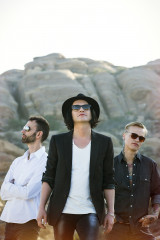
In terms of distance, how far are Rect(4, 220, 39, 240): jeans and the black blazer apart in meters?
0.67

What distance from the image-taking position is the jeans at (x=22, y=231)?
4422 mm

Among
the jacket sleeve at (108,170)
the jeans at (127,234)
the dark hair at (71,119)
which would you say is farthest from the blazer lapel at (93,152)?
the jeans at (127,234)

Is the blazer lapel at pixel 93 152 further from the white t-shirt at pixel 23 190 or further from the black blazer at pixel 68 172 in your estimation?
the white t-shirt at pixel 23 190

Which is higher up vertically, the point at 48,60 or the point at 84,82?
the point at 48,60

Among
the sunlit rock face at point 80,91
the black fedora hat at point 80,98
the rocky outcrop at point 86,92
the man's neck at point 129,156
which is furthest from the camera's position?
the rocky outcrop at point 86,92

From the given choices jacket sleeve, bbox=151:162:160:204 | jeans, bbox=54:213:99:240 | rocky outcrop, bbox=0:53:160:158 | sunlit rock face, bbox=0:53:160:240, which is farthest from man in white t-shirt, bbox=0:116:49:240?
rocky outcrop, bbox=0:53:160:158

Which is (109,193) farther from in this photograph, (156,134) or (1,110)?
(1,110)

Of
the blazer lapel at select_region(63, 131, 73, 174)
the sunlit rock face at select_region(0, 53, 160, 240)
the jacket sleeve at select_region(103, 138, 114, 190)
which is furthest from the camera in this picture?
the sunlit rock face at select_region(0, 53, 160, 240)

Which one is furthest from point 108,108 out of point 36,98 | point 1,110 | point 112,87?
point 1,110

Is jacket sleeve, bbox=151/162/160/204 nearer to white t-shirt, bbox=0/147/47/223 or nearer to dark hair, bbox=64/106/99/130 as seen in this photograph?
dark hair, bbox=64/106/99/130

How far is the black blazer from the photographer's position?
12.5 ft

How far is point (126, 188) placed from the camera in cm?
473

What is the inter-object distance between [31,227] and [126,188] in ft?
4.18

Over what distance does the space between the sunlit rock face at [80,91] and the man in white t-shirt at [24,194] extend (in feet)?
75.3
